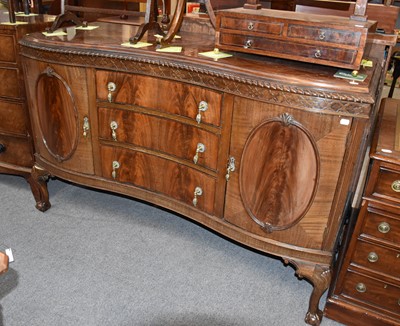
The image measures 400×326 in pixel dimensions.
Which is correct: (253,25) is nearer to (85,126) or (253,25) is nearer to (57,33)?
(85,126)

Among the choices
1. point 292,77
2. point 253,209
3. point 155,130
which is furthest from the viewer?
point 155,130

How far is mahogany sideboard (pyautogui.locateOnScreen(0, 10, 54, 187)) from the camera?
7.30 feet

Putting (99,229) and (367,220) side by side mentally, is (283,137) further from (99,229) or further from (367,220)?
(99,229)

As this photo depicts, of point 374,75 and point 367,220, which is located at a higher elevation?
point 374,75

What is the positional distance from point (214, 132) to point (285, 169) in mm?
350

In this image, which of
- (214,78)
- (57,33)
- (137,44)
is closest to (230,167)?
(214,78)

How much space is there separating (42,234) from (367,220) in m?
1.73

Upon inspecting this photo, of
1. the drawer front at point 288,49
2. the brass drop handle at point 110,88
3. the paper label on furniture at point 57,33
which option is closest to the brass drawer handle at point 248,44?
the drawer front at point 288,49

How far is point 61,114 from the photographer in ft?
6.84

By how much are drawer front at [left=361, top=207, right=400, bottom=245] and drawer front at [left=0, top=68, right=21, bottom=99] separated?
200 centimetres

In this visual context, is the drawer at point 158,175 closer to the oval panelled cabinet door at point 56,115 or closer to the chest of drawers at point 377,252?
the oval panelled cabinet door at point 56,115

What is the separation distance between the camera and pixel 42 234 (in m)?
2.29

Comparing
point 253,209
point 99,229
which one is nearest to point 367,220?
point 253,209

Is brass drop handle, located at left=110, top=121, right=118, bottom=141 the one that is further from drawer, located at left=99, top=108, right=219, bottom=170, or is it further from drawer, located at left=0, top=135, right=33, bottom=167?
drawer, located at left=0, top=135, right=33, bottom=167
